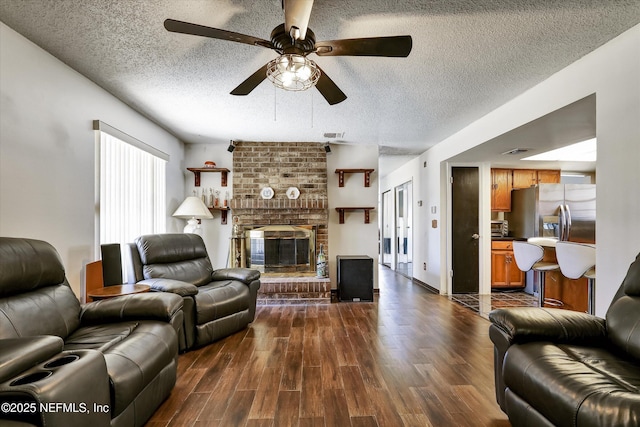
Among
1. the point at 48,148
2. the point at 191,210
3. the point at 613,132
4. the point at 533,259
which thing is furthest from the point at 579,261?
the point at 48,148

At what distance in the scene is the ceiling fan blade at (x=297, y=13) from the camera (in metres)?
1.36

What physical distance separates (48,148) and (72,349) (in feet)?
5.09

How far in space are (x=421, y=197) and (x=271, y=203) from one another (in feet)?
8.71

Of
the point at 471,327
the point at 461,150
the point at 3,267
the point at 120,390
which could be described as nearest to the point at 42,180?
the point at 3,267

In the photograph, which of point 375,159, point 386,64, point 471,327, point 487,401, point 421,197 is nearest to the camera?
point 487,401

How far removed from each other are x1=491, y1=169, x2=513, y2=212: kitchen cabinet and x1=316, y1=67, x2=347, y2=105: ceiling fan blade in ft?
14.0

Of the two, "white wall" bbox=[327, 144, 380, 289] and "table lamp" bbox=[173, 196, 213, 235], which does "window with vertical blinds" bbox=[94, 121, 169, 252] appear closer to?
"table lamp" bbox=[173, 196, 213, 235]

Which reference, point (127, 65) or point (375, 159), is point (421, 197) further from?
point (127, 65)

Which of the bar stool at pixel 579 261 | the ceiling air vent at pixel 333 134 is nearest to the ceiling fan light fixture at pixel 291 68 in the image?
the ceiling air vent at pixel 333 134

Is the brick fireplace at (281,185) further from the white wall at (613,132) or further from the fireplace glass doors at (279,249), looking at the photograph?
the white wall at (613,132)

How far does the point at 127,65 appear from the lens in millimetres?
2480

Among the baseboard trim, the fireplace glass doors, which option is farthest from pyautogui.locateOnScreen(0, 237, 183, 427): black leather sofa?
the baseboard trim

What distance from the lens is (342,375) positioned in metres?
2.26

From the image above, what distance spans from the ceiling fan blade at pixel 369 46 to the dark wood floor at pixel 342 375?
202 centimetres
